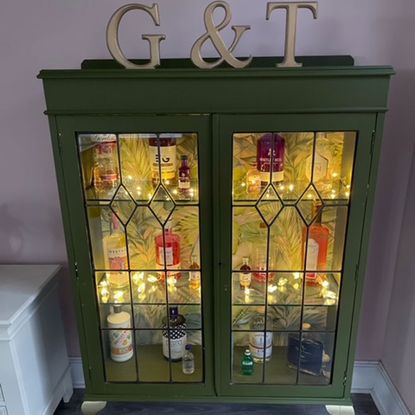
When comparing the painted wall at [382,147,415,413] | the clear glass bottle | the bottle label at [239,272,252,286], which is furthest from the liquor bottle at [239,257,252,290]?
the painted wall at [382,147,415,413]

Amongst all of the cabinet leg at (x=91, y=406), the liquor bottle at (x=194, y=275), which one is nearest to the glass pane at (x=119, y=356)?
the cabinet leg at (x=91, y=406)

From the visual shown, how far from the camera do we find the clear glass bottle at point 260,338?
172cm

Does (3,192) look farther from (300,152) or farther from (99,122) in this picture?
(300,152)

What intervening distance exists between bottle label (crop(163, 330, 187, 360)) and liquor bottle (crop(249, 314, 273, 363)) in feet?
1.00

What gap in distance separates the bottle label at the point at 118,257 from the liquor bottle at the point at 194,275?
27cm

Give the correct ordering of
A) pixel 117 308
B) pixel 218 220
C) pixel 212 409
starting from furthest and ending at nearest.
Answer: pixel 212 409 < pixel 117 308 < pixel 218 220

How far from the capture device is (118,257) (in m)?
1.63

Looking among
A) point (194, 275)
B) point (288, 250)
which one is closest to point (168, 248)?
point (194, 275)

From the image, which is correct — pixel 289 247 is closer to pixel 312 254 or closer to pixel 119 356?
pixel 312 254

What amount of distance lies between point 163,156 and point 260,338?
0.91m

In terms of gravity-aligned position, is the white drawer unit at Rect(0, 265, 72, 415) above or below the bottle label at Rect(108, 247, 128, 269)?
below

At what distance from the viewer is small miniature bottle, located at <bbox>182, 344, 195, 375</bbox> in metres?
1.77

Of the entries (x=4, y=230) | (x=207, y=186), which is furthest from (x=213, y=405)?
(x=4, y=230)

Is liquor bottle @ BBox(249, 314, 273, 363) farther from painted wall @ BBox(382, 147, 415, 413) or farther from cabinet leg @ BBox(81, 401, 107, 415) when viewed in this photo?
cabinet leg @ BBox(81, 401, 107, 415)
